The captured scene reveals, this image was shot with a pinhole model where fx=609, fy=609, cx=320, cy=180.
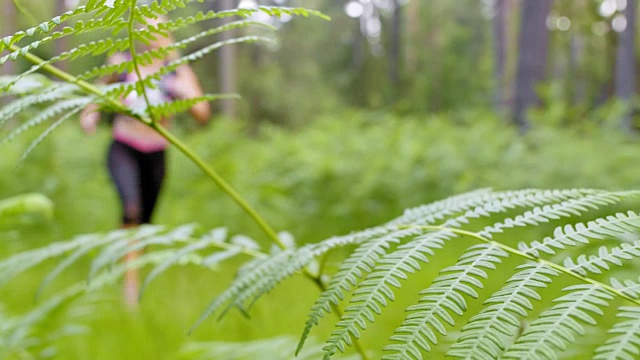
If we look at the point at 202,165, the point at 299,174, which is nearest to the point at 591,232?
the point at 202,165

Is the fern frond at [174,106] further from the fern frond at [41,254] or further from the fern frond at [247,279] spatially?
the fern frond at [41,254]

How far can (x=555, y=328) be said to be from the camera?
50 cm

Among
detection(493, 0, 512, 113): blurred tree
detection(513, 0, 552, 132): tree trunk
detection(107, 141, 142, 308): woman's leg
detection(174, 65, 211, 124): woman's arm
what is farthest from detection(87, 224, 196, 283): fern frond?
detection(493, 0, 512, 113): blurred tree

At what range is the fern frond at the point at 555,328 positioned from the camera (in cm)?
48

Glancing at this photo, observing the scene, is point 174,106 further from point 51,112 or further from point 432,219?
point 432,219

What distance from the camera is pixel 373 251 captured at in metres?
0.74

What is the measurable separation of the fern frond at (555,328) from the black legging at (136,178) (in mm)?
2788

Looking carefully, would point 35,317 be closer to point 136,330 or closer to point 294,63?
point 136,330

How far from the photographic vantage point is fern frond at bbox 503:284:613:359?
48 cm

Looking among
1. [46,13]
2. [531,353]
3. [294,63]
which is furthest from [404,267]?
[294,63]

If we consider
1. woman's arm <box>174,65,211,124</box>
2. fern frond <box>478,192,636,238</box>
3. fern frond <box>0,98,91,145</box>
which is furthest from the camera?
woman's arm <box>174,65,211,124</box>

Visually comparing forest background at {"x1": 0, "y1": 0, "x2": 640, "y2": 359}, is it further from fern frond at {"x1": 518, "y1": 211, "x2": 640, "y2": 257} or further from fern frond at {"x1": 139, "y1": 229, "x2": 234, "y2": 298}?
fern frond at {"x1": 518, "y1": 211, "x2": 640, "y2": 257}

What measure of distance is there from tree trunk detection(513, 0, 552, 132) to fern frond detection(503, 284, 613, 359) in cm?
820

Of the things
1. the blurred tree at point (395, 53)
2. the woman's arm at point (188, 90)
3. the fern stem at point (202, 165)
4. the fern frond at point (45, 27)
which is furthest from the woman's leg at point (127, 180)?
the blurred tree at point (395, 53)
